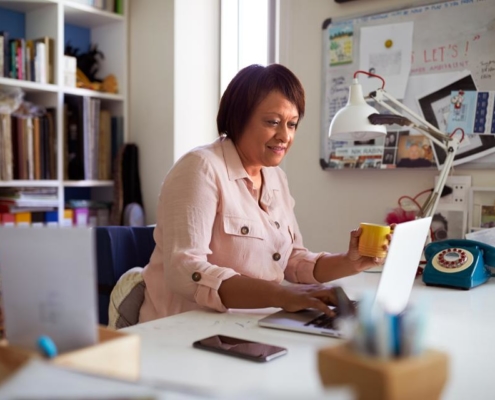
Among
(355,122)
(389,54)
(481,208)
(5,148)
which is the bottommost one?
(481,208)

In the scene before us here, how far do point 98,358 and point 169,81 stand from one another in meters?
2.60

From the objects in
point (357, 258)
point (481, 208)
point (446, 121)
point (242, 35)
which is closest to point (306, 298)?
point (357, 258)

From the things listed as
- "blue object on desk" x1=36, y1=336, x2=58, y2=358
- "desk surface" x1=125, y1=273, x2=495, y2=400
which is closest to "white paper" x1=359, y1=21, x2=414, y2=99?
"desk surface" x1=125, y1=273, x2=495, y2=400

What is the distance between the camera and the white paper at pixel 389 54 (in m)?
2.43

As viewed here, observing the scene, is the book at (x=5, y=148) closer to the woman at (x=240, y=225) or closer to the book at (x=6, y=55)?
the book at (x=6, y=55)

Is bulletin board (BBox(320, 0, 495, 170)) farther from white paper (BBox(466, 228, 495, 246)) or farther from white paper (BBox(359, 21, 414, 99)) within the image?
white paper (BBox(466, 228, 495, 246))

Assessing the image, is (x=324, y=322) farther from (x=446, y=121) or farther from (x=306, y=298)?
(x=446, y=121)

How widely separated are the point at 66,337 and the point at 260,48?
276 cm

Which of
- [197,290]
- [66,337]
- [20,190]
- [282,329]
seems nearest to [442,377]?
[66,337]

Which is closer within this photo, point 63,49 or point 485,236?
point 485,236

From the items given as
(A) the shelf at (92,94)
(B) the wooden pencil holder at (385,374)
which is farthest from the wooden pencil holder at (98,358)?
(A) the shelf at (92,94)

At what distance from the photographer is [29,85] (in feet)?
9.55

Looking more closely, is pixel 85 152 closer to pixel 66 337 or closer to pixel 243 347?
pixel 243 347

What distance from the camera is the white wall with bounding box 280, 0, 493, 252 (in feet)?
8.34
